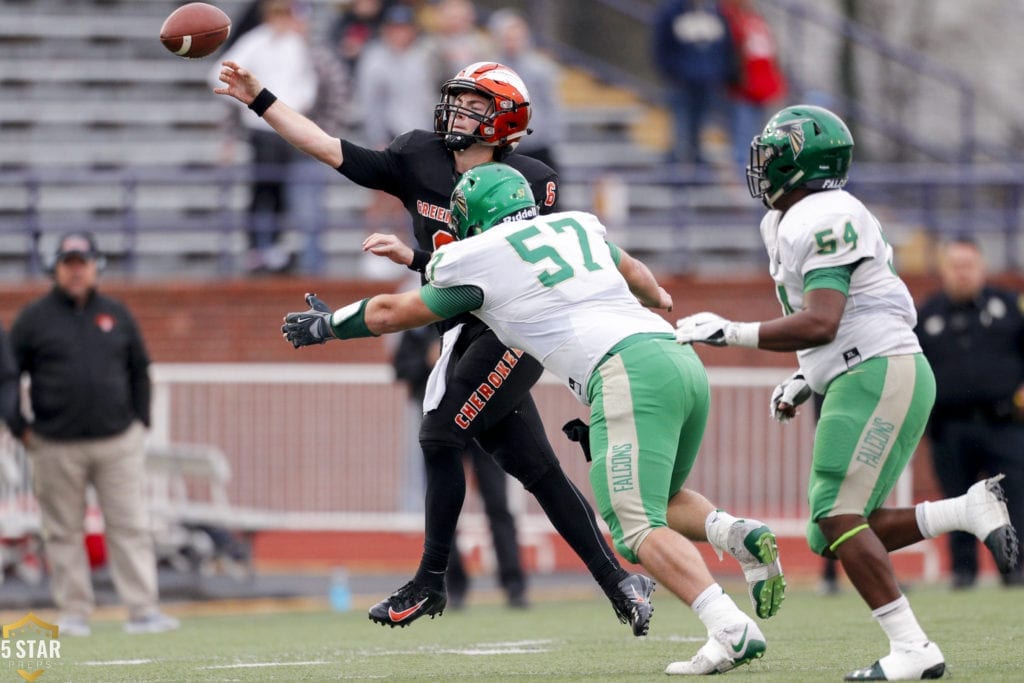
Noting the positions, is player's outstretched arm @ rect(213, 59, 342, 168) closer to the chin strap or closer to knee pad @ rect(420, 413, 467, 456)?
the chin strap

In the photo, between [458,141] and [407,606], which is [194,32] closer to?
[458,141]

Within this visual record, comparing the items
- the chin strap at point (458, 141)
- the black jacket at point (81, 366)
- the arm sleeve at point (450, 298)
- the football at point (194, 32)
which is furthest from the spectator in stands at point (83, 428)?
the arm sleeve at point (450, 298)

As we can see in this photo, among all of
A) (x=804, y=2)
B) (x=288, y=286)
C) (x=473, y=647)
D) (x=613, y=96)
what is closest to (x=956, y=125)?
(x=804, y=2)

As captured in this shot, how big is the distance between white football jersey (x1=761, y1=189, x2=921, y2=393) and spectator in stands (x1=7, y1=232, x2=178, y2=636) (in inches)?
213

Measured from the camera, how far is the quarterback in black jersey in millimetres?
7504

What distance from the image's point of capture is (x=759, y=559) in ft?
22.2

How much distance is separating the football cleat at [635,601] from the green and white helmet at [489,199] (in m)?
1.42

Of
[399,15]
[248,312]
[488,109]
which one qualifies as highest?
[399,15]

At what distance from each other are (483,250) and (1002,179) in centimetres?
1003

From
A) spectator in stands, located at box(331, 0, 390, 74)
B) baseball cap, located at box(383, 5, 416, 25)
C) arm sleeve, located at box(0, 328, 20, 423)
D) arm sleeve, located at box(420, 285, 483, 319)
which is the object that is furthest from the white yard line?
spectator in stands, located at box(331, 0, 390, 74)

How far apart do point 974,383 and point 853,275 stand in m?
5.83

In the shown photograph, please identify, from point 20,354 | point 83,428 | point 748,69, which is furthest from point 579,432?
point 748,69

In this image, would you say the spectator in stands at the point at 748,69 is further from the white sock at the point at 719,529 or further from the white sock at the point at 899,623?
the white sock at the point at 899,623

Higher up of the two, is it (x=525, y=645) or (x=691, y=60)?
(x=691, y=60)
